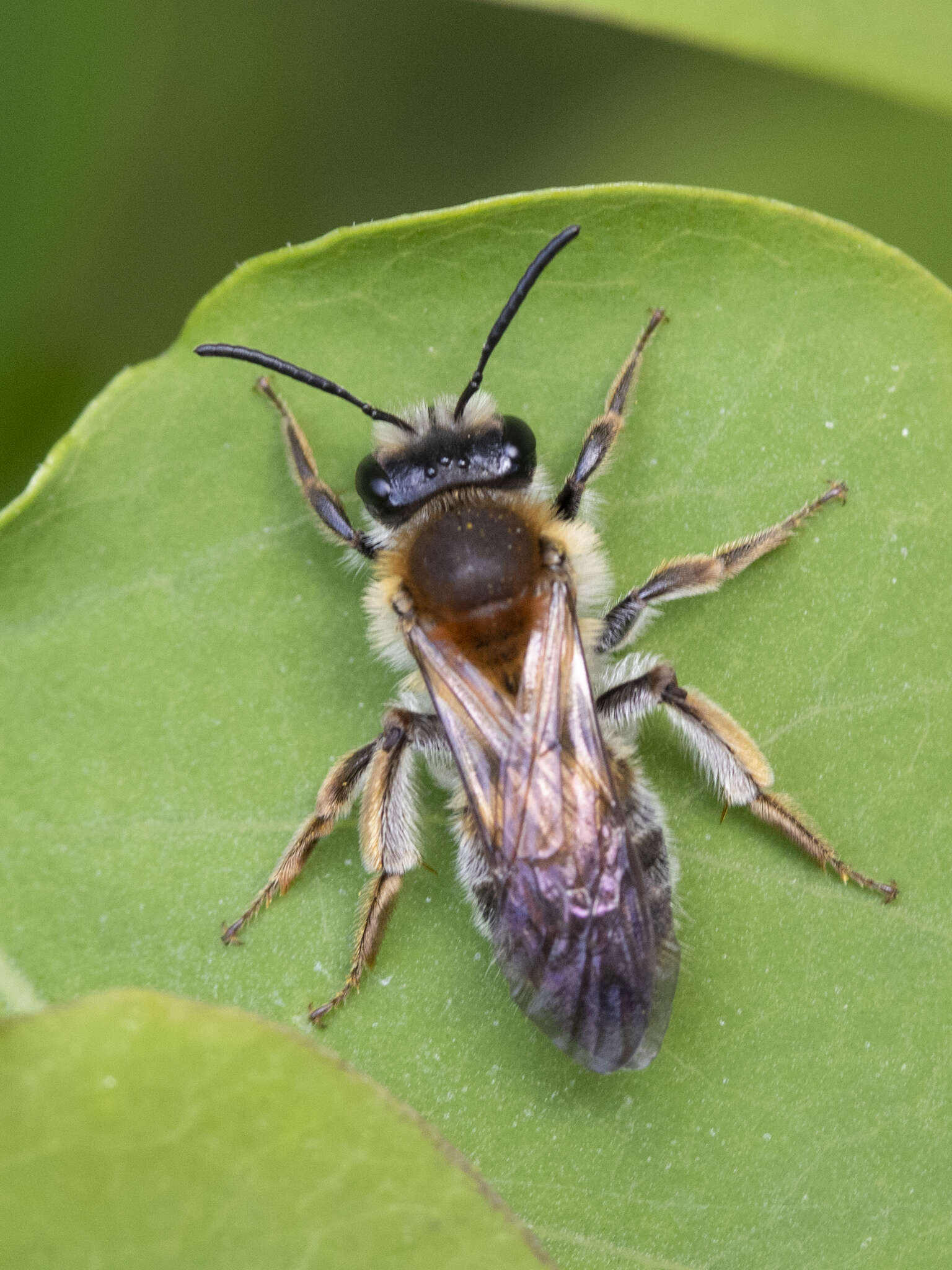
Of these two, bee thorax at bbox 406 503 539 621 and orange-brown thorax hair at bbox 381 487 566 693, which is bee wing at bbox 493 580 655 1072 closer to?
orange-brown thorax hair at bbox 381 487 566 693

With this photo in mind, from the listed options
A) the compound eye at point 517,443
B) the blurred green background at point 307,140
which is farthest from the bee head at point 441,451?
the blurred green background at point 307,140

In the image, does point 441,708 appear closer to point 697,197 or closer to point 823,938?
point 823,938

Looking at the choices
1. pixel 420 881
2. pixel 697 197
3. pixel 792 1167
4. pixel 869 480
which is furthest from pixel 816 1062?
pixel 697 197

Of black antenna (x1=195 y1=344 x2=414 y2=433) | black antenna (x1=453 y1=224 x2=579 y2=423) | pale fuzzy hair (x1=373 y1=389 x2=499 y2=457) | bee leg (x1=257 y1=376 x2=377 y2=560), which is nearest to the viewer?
black antenna (x1=453 y1=224 x2=579 y2=423)

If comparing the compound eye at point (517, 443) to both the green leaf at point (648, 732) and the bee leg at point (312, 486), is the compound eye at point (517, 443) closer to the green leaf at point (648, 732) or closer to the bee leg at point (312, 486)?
the green leaf at point (648, 732)

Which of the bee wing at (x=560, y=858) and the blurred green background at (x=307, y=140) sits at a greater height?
the blurred green background at (x=307, y=140)

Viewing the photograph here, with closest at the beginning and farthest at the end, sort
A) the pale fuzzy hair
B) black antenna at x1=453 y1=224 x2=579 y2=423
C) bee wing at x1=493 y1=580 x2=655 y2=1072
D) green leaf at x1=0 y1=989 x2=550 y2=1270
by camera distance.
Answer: green leaf at x1=0 y1=989 x2=550 y2=1270
bee wing at x1=493 y1=580 x2=655 y2=1072
black antenna at x1=453 y1=224 x2=579 y2=423
the pale fuzzy hair

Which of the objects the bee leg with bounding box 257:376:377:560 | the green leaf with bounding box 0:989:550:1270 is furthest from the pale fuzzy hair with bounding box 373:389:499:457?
the green leaf with bounding box 0:989:550:1270
